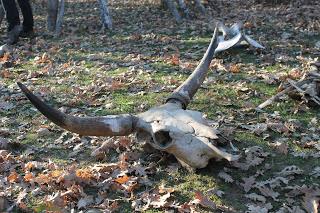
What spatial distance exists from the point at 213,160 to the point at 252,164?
18.1 inches

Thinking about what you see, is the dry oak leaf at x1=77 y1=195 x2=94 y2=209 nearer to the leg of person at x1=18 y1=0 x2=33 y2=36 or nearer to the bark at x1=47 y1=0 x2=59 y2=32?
the leg of person at x1=18 y1=0 x2=33 y2=36

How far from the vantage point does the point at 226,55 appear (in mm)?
9000

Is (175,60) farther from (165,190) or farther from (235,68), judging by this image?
(165,190)

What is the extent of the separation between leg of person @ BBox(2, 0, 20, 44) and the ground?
0.25 meters

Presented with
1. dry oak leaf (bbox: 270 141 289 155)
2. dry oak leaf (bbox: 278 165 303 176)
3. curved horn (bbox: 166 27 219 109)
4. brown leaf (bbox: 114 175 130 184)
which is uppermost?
curved horn (bbox: 166 27 219 109)

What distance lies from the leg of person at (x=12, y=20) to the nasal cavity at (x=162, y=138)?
7.35 m

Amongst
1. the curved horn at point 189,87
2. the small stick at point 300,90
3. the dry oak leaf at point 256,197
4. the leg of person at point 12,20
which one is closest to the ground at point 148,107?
the dry oak leaf at point 256,197

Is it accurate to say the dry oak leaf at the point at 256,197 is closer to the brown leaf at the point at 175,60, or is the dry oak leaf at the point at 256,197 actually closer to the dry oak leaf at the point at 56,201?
the dry oak leaf at the point at 56,201

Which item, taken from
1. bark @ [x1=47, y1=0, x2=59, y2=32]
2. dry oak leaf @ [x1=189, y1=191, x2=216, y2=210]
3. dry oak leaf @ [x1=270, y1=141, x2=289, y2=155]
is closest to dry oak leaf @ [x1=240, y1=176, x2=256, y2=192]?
dry oak leaf @ [x1=189, y1=191, x2=216, y2=210]

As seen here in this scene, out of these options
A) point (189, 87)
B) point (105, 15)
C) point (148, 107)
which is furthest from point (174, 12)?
point (189, 87)

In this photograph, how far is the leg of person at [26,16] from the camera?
11133 mm

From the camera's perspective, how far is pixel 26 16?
1130 cm

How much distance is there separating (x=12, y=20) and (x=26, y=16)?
1.17ft

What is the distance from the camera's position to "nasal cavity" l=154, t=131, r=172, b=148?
4664 millimetres
